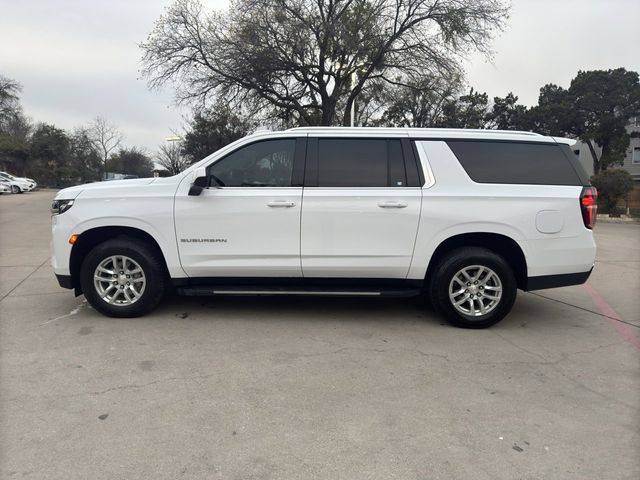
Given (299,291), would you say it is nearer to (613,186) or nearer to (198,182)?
(198,182)

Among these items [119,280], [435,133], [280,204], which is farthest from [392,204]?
[119,280]

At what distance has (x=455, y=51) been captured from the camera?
1994 cm

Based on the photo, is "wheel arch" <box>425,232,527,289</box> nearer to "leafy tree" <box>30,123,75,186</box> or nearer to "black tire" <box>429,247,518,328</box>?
"black tire" <box>429,247,518,328</box>

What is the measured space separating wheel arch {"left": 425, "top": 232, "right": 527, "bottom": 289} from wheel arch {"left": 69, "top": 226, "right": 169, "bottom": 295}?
2.86m

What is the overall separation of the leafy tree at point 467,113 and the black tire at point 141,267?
32.9m

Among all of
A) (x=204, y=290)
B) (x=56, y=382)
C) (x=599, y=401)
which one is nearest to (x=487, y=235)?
(x=599, y=401)

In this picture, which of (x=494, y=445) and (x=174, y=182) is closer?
(x=494, y=445)

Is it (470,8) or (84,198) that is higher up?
(470,8)

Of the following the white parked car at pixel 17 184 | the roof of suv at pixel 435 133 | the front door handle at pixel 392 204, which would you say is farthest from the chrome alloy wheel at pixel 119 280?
the white parked car at pixel 17 184

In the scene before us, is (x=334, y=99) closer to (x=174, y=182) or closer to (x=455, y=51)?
(x=455, y=51)

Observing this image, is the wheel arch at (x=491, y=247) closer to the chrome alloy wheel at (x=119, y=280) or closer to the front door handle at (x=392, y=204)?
the front door handle at (x=392, y=204)

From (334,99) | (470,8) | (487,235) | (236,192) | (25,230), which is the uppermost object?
(470,8)

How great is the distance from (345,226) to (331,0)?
726 inches

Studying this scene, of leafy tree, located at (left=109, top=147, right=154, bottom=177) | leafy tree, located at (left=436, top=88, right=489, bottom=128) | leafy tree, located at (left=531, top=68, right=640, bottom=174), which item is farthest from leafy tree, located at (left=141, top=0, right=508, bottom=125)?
leafy tree, located at (left=109, top=147, right=154, bottom=177)
